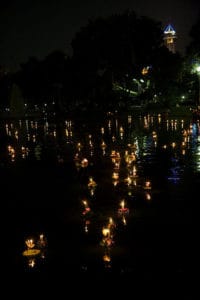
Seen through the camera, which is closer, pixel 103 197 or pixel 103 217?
pixel 103 217

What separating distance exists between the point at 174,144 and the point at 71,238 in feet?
42.4

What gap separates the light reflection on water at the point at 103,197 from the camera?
692 cm

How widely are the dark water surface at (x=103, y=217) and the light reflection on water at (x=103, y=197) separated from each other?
0.02 metres

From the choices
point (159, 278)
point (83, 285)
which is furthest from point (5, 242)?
point (159, 278)

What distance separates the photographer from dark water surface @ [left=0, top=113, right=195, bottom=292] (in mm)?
6238

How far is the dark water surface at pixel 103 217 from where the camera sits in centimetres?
624

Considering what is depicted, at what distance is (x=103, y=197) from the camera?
10188mm

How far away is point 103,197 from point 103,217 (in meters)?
1.68

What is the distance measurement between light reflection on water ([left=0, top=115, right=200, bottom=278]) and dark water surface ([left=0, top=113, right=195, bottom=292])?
2cm

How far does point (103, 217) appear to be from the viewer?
8.52m

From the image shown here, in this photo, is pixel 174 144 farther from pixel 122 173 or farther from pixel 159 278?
pixel 159 278

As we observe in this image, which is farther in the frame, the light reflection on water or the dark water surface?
the light reflection on water

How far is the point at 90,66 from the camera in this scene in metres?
65.6

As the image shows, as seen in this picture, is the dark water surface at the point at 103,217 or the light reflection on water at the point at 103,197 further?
the light reflection on water at the point at 103,197
